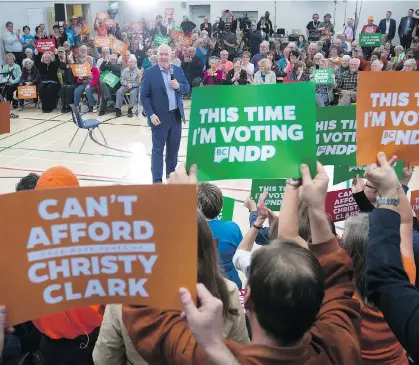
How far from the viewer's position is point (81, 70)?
11234mm

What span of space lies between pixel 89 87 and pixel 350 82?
569 cm

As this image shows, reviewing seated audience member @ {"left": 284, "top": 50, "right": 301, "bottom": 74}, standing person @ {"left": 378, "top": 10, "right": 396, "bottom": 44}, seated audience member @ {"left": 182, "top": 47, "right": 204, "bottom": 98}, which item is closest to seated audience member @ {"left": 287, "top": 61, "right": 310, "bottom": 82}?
seated audience member @ {"left": 284, "top": 50, "right": 301, "bottom": 74}

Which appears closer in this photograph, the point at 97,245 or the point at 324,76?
the point at 97,245

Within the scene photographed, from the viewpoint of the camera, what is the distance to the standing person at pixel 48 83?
11.5 meters

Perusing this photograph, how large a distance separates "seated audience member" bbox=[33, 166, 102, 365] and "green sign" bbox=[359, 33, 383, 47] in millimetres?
13474

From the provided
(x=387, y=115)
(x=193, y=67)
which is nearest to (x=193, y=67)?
(x=193, y=67)

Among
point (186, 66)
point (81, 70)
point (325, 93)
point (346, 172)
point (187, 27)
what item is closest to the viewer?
point (346, 172)

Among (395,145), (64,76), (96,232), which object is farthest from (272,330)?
(64,76)

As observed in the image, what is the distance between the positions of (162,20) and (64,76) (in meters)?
7.08

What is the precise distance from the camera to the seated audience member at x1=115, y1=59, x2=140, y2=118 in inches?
432

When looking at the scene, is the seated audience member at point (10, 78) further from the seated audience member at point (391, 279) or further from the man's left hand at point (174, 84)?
the seated audience member at point (391, 279)

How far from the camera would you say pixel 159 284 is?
4.77ft

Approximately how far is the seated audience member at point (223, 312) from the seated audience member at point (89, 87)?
32.7 ft

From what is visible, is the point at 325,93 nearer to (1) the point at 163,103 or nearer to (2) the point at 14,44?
(1) the point at 163,103
